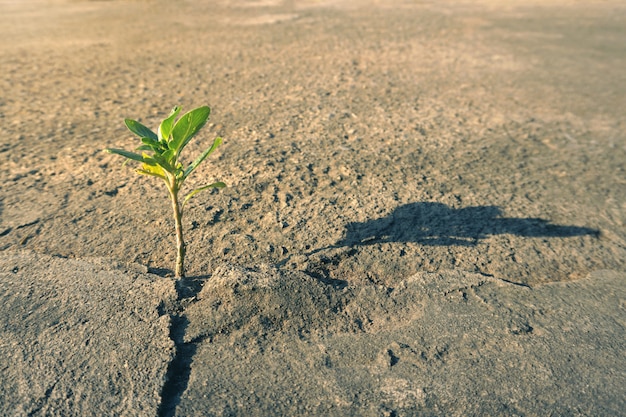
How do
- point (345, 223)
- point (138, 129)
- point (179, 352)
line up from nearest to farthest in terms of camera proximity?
1. point (179, 352)
2. point (138, 129)
3. point (345, 223)

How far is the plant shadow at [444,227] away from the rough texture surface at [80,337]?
28.0 inches

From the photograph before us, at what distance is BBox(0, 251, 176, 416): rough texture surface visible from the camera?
1.32 meters

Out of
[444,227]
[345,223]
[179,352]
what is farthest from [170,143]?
[444,227]

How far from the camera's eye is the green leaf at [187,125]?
1.55 metres

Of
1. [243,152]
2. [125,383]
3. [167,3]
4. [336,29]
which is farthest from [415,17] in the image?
[125,383]

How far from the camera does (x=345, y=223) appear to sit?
6.72ft

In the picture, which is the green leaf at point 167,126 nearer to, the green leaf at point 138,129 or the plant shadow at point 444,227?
the green leaf at point 138,129

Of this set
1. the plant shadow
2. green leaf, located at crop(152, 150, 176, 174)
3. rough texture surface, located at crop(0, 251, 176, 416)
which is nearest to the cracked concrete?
rough texture surface, located at crop(0, 251, 176, 416)

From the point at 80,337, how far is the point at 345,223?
973 mm

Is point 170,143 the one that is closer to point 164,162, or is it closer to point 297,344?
point 164,162

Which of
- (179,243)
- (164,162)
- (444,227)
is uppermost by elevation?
(164,162)

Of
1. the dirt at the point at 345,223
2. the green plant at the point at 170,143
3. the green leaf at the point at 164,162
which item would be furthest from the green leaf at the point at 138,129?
the dirt at the point at 345,223

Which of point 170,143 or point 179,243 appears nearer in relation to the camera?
point 170,143

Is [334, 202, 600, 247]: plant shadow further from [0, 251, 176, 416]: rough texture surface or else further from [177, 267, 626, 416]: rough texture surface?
[0, 251, 176, 416]: rough texture surface
